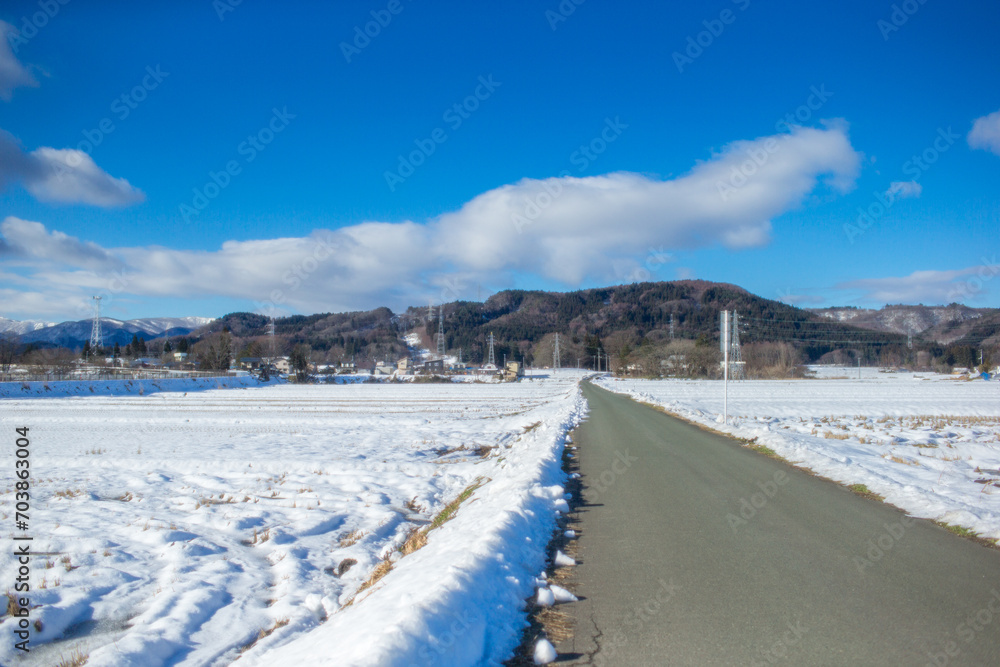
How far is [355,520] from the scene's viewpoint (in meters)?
8.12

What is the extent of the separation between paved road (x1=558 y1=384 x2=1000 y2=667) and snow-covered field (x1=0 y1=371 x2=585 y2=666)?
79cm

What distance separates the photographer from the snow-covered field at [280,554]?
12.2ft

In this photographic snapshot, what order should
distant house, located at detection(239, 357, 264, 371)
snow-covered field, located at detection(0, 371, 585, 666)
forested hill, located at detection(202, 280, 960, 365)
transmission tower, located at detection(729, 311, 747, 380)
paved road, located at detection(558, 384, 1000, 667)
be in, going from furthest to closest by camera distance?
forested hill, located at detection(202, 280, 960, 365), distant house, located at detection(239, 357, 264, 371), transmission tower, located at detection(729, 311, 747, 380), snow-covered field, located at detection(0, 371, 585, 666), paved road, located at detection(558, 384, 1000, 667)

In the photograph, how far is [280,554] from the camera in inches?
259

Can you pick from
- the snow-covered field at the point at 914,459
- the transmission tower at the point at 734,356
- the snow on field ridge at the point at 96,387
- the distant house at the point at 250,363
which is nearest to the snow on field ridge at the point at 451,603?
the snow-covered field at the point at 914,459

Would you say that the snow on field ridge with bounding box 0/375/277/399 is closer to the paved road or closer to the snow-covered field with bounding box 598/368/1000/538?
the snow-covered field with bounding box 598/368/1000/538

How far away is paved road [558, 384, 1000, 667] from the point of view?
3.43m

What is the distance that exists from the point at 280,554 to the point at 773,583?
5772 mm

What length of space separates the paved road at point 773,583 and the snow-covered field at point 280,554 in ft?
2.59

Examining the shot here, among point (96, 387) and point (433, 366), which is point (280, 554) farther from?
point (433, 366)

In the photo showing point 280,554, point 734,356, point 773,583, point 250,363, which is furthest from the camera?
point 250,363

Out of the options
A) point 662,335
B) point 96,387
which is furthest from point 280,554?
point 662,335

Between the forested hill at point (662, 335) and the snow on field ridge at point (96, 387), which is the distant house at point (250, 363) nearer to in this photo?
the forested hill at point (662, 335)

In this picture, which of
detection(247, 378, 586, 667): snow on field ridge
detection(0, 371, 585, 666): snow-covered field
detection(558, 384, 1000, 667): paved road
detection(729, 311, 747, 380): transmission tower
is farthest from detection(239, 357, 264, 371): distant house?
detection(558, 384, 1000, 667): paved road
